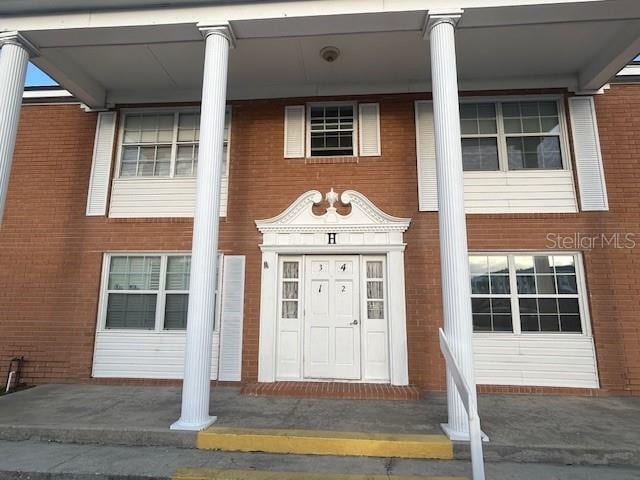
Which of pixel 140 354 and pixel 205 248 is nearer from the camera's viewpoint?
pixel 205 248

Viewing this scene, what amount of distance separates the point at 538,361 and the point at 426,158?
3.95m

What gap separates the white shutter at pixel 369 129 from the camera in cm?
730

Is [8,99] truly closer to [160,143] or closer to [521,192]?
[160,143]

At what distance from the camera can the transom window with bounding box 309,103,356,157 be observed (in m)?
7.46

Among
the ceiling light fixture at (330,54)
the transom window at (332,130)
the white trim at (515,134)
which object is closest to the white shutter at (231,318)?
the transom window at (332,130)

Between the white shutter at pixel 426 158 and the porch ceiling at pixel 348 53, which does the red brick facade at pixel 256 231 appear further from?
the porch ceiling at pixel 348 53

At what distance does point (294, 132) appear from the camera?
24.6 feet

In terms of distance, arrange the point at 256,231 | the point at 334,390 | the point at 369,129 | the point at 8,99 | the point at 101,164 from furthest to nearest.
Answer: the point at 101,164 → the point at 369,129 → the point at 256,231 → the point at 334,390 → the point at 8,99

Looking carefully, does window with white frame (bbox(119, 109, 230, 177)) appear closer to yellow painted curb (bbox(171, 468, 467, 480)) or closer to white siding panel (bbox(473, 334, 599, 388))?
yellow painted curb (bbox(171, 468, 467, 480))

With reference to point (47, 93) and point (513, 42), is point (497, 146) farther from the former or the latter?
point (47, 93)

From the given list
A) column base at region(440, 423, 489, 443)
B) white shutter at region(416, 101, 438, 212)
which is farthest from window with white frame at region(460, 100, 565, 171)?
column base at region(440, 423, 489, 443)

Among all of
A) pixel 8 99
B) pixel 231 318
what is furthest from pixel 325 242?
pixel 8 99

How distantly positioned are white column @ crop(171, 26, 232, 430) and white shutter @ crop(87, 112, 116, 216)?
3.58 metres

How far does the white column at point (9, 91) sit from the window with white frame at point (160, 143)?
2.21 meters
